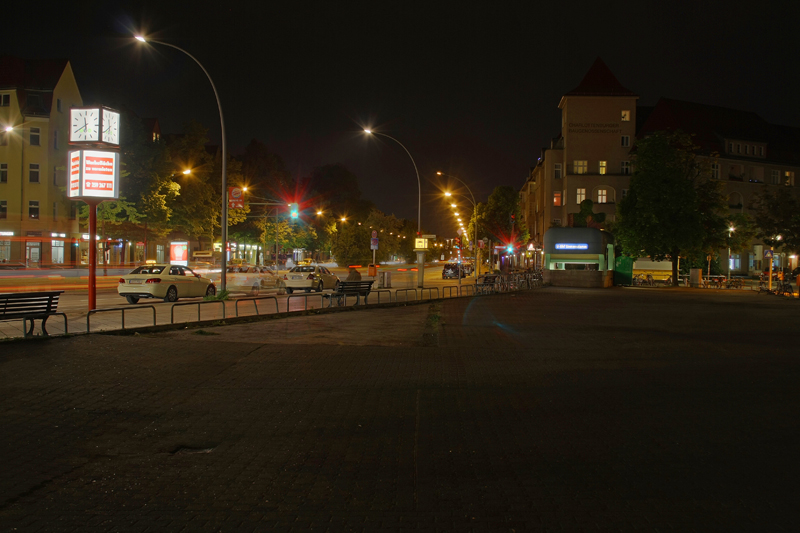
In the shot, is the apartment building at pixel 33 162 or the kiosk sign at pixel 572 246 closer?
the kiosk sign at pixel 572 246

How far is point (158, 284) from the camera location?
75.8 ft

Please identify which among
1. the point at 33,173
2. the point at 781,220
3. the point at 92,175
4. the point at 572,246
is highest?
the point at 33,173

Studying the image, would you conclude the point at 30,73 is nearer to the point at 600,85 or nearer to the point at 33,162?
the point at 33,162

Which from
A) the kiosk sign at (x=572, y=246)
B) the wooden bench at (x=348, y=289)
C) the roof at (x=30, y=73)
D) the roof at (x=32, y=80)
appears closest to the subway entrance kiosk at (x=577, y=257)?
the kiosk sign at (x=572, y=246)

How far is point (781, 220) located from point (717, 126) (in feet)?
55.0

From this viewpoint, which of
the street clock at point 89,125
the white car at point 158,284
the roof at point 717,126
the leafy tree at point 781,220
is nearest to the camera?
the street clock at point 89,125

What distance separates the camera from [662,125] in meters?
64.8

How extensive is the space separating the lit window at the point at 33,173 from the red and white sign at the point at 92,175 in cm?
3877

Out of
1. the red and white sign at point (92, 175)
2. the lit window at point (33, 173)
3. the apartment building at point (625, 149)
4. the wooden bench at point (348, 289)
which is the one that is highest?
the apartment building at point (625, 149)

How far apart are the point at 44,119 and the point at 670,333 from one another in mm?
52274

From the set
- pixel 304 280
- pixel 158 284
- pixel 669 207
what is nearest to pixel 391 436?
pixel 158 284

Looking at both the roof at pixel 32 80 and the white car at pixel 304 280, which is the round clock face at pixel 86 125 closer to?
the white car at pixel 304 280

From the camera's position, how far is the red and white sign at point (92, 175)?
17.5 metres

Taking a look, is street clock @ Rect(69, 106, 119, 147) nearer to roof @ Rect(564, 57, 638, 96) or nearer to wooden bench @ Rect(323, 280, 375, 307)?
wooden bench @ Rect(323, 280, 375, 307)
